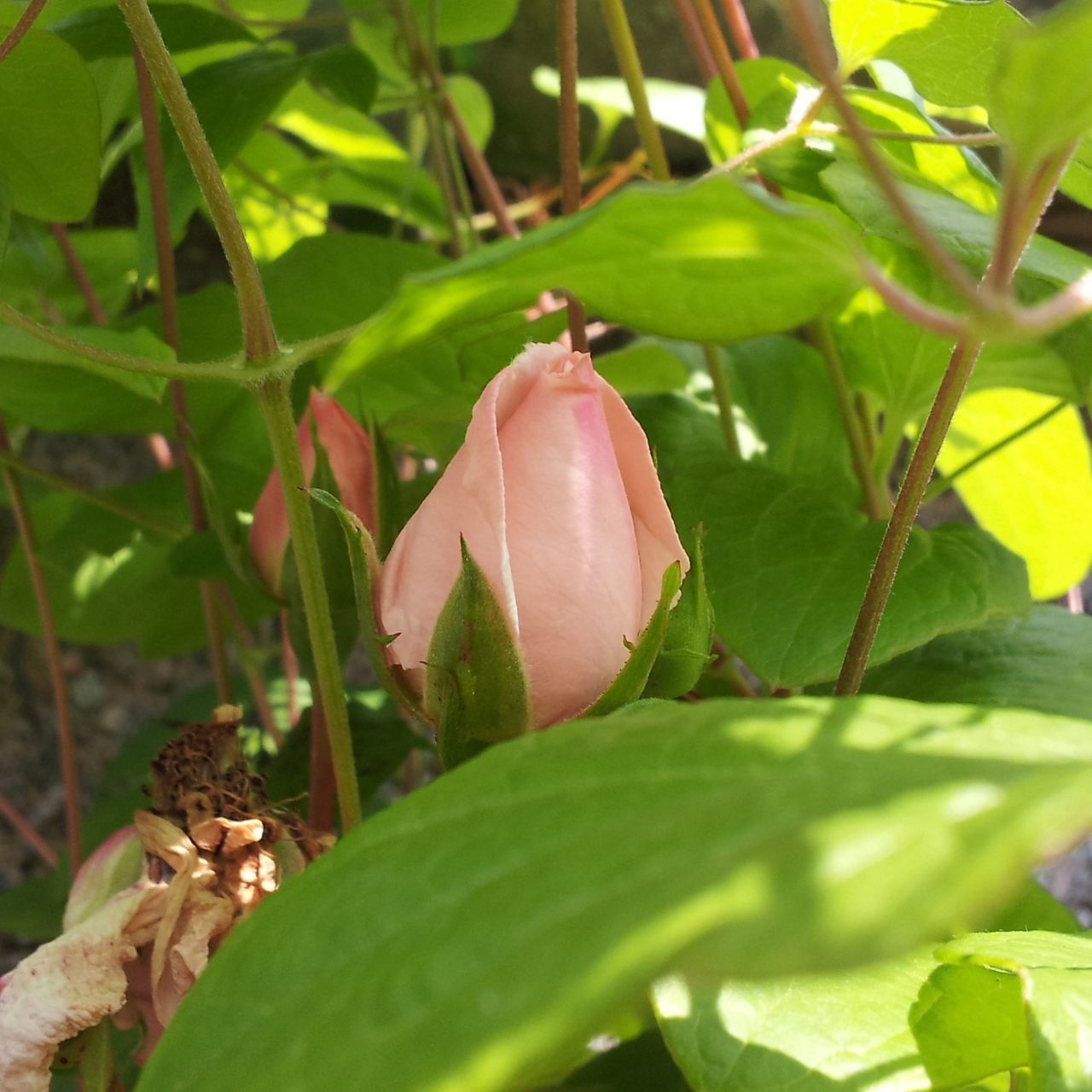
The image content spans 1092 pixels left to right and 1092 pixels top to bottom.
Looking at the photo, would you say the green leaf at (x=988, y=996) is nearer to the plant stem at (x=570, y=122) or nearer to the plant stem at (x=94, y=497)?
the plant stem at (x=570, y=122)

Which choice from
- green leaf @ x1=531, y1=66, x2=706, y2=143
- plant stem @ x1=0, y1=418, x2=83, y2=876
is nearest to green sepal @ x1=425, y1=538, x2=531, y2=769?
plant stem @ x1=0, y1=418, x2=83, y2=876

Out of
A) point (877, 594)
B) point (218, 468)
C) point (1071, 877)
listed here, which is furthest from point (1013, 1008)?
point (1071, 877)

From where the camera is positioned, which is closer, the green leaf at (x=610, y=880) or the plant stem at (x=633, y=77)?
the green leaf at (x=610, y=880)

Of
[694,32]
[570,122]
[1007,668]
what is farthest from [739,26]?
[1007,668]

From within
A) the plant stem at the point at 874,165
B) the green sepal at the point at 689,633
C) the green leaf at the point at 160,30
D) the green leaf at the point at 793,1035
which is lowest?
the green leaf at the point at 793,1035

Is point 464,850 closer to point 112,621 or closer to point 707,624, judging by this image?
point 707,624

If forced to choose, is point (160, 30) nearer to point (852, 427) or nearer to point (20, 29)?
point (20, 29)

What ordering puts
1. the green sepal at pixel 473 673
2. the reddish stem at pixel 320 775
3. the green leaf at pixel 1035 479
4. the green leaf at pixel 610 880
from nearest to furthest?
the green leaf at pixel 610 880, the green sepal at pixel 473 673, the reddish stem at pixel 320 775, the green leaf at pixel 1035 479

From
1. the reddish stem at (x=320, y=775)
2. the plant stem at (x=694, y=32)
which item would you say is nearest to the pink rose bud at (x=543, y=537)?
the reddish stem at (x=320, y=775)
